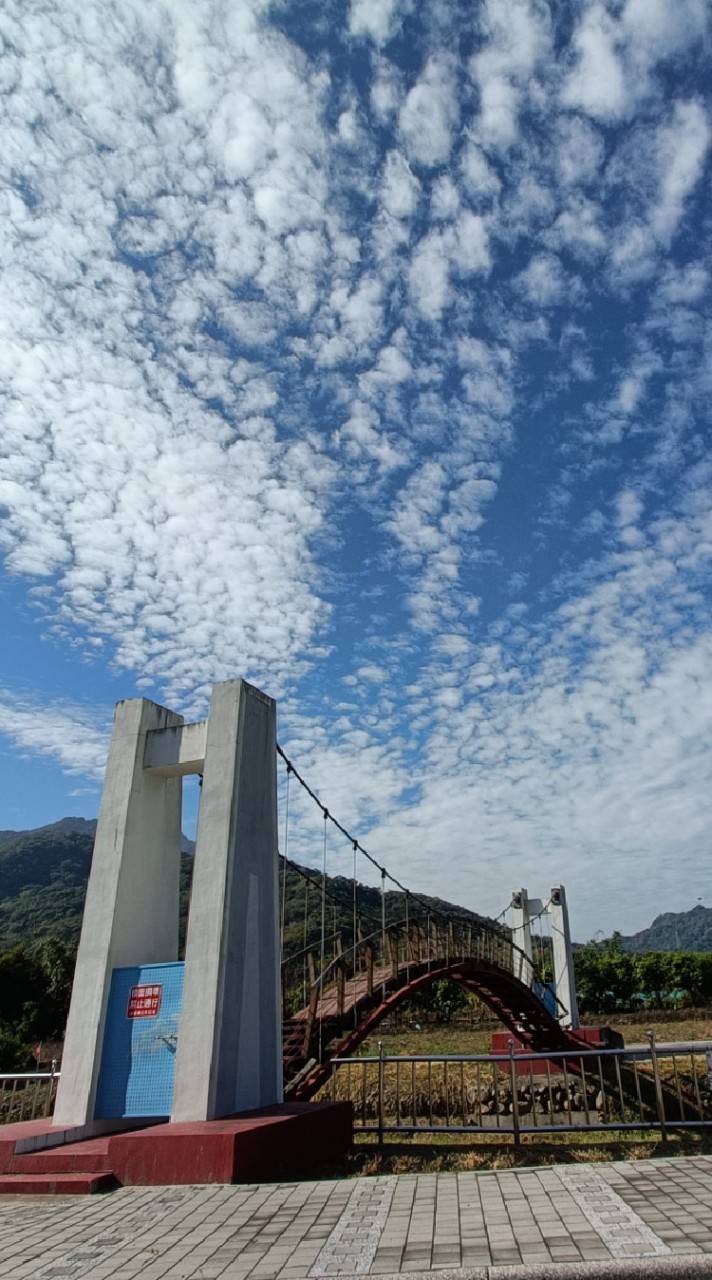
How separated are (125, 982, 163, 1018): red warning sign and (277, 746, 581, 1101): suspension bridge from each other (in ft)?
6.35

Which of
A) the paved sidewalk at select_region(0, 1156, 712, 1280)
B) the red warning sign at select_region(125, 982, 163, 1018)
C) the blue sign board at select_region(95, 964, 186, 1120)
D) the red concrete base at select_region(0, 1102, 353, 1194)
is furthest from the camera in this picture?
the red warning sign at select_region(125, 982, 163, 1018)

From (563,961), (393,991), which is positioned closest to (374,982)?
(393,991)

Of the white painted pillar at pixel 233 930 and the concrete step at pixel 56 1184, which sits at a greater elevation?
the white painted pillar at pixel 233 930

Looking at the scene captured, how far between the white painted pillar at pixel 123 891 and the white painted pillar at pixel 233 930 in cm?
94

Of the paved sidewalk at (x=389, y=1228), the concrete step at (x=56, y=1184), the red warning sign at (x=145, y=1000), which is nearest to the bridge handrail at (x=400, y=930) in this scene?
the red warning sign at (x=145, y=1000)

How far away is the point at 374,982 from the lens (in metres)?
11.6

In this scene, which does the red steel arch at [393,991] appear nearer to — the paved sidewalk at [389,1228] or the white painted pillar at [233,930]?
the white painted pillar at [233,930]

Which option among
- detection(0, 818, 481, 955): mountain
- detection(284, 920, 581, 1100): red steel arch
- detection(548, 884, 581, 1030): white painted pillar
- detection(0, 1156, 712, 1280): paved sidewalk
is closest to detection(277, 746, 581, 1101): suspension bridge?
detection(284, 920, 581, 1100): red steel arch

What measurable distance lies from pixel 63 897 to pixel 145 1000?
7285 centimetres

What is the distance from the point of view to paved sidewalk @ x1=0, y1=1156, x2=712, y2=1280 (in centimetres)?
353

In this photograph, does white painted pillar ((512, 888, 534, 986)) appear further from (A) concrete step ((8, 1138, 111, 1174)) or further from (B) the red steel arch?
(A) concrete step ((8, 1138, 111, 1174))

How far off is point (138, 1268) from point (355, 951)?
8.26 m

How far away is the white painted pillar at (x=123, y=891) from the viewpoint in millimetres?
7141

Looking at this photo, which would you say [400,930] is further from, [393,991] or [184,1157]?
[184,1157]
